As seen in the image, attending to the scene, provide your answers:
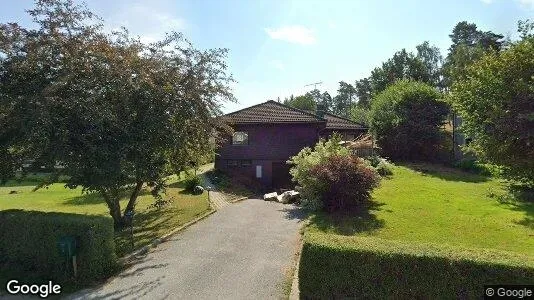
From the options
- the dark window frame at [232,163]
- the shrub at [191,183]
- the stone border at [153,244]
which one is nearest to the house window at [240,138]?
the dark window frame at [232,163]

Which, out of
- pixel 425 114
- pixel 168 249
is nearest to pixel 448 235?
pixel 168 249

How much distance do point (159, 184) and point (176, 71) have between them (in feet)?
16.1

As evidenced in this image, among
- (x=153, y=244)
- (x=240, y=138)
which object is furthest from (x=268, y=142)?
(x=153, y=244)

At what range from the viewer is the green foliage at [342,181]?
17.6 m

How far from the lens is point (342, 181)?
17562 mm

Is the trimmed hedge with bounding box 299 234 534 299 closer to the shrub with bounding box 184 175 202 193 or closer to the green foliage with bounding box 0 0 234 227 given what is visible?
the green foliage with bounding box 0 0 234 227

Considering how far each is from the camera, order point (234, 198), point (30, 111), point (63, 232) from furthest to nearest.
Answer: point (234, 198), point (30, 111), point (63, 232)

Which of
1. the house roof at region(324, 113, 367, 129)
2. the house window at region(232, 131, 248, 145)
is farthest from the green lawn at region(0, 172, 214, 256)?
the house roof at region(324, 113, 367, 129)

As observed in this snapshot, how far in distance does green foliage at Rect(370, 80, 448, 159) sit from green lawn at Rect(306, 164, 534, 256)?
11.7m

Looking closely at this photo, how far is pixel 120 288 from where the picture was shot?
10.2 metres

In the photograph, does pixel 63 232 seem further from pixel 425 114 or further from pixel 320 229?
pixel 425 114

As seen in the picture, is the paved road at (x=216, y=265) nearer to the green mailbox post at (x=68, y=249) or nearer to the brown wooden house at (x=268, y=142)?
the green mailbox post at (x=68, y=249)

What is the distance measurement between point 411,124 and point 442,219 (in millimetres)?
21728

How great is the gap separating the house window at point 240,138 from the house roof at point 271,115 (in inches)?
43.9
